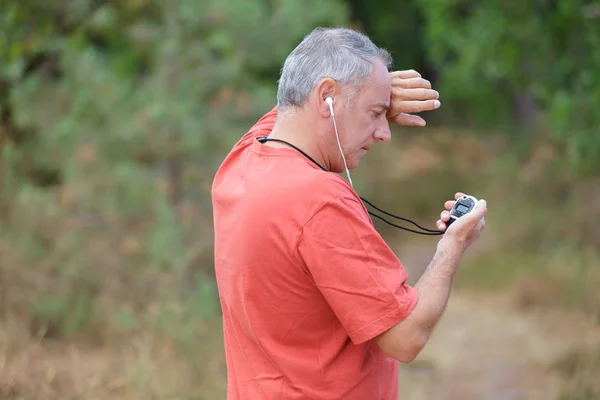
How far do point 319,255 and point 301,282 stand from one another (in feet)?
0.37

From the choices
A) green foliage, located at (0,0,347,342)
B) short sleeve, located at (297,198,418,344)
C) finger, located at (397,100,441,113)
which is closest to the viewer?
short sleeve, located at (297,198,418,344)

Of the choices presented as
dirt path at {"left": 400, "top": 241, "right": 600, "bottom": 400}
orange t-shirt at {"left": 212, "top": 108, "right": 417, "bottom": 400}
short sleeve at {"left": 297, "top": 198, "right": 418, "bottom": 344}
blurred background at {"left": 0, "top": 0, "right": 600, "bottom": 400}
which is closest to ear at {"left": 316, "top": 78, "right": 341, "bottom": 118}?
orange t-shirt at {"left": 212, "top": 108, "right": 417, "bottom": 400}

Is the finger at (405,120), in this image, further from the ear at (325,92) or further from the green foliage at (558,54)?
the green foliage at (558,54)

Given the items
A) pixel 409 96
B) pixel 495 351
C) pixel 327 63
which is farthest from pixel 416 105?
pixel 495 351

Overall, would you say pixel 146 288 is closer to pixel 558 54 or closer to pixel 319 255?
pixel 558 54

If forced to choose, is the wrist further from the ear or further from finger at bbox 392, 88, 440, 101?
finger at bbox 392, 88, 440, 101

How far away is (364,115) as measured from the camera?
6.96 feet

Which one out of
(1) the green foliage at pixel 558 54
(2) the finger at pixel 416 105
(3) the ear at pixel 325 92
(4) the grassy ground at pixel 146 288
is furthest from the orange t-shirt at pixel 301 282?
(1) the green foliage at pixel 558 54

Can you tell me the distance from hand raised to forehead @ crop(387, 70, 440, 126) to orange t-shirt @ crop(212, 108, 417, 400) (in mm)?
506

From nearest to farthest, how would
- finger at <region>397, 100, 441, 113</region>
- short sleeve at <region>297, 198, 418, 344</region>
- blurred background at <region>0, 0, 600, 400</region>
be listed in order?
short sleeve at <region>297, 198, 418, 344</region> < finger at <region>397, 100, 441, 113</region> < blurred background at <region>0, 0, 600, 400</region>

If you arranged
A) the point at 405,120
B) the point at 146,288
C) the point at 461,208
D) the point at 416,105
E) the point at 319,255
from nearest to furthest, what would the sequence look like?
1. the point at 319,255
2. the point at 461,208
3. the point at 416,105
4. the point at 405,120
5. the point at 146,288

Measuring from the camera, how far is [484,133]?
691 inches

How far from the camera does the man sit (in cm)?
195

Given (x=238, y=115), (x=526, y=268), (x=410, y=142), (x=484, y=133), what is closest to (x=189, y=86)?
(x=238, y=115)
